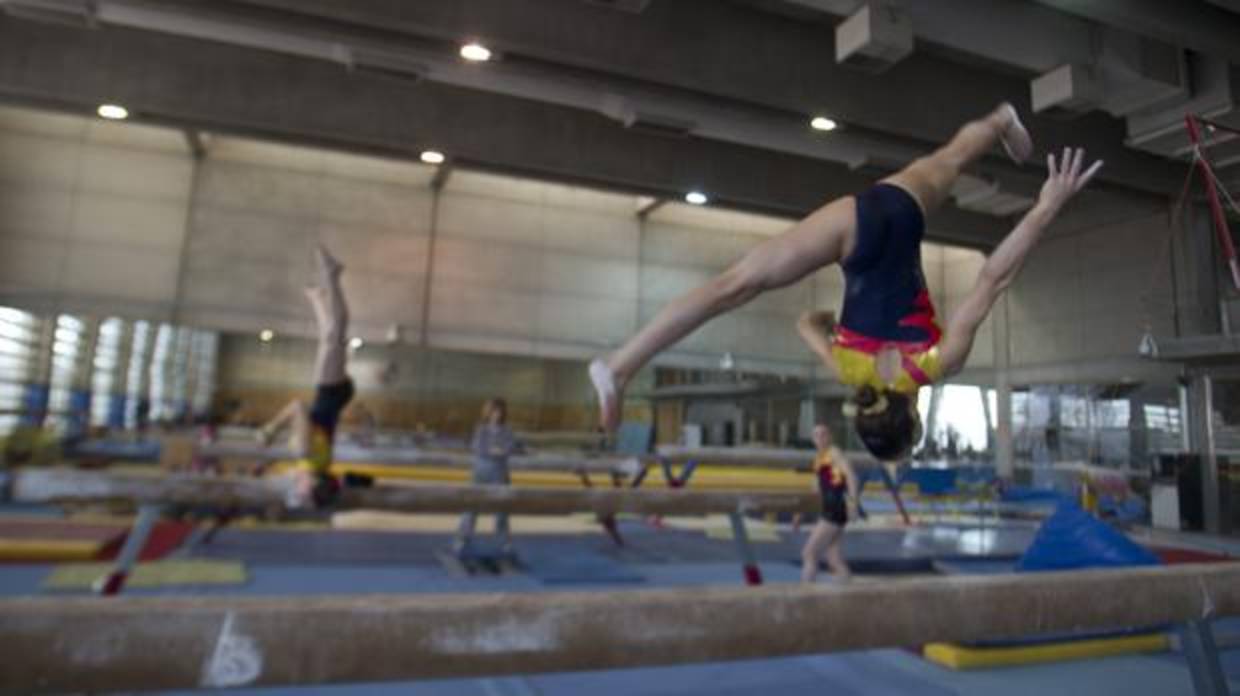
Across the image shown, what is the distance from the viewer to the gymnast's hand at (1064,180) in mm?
2168

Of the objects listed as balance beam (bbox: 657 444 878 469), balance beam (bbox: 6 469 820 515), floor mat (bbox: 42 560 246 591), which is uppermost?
balance beam (bbox: 657 444 878 469)

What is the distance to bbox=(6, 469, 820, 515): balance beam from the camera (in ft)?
12.2

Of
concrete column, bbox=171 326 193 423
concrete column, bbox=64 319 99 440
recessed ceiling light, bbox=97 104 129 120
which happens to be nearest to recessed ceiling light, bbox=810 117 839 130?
recessed ceiling light, bbox=97 104 129 120

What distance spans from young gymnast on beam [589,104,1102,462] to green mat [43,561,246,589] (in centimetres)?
379

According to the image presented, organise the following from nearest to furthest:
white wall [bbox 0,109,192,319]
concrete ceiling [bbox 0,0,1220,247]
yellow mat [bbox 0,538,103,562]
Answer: concrete ceiling [bbox 0,0,1220,247] < yellow mat [bbox 0,538,103,562] < white wall [bbox 0,109,192,319]

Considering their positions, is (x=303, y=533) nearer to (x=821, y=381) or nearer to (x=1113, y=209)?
(x=1113, y=209)

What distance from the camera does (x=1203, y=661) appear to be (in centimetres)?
249

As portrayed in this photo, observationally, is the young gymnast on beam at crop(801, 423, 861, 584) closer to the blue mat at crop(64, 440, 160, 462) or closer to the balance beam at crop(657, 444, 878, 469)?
the balance beam at crop(657, 444, 878, 469)

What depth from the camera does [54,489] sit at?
3.75 m

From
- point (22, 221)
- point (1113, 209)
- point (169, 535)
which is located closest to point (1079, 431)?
point (1113, 209)

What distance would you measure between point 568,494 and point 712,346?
7.73 meters

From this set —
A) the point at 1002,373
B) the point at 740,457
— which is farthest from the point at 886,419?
the point at 740,457

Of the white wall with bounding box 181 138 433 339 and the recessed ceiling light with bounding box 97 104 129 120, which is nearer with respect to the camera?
the recessed ceiling light with bounding box 97 104 129 120

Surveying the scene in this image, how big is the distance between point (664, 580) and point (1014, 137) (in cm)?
382
